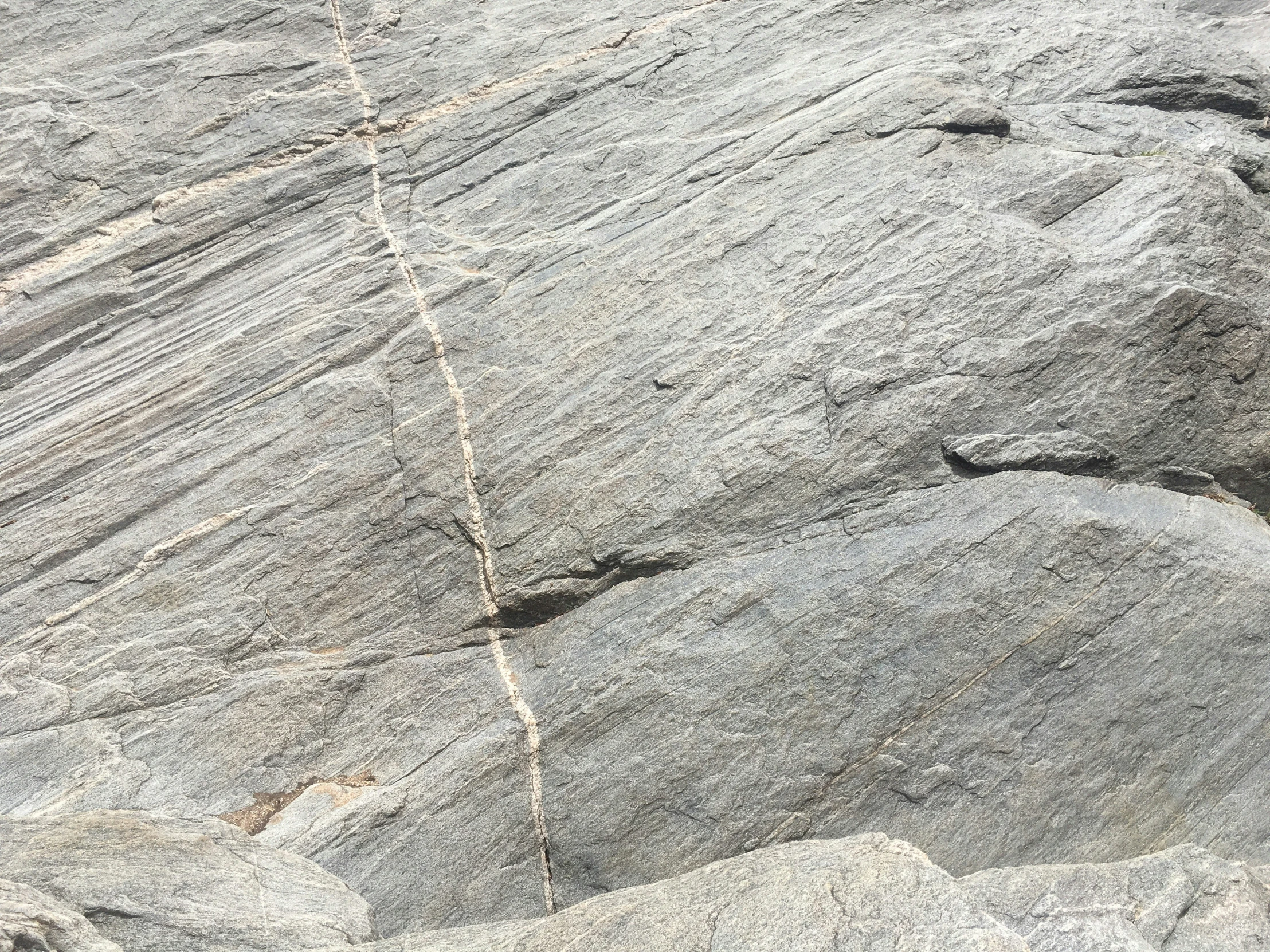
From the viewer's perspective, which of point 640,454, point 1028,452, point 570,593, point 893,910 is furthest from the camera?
point 640,454

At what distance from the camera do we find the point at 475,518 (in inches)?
476

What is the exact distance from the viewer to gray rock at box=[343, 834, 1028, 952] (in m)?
7.32

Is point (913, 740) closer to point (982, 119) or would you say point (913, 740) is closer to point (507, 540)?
point (507, 540)

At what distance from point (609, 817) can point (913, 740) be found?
3.20 metres

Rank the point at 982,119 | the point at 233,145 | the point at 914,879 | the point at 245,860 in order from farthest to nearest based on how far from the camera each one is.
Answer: the point at 233,145 < the point at 982,119 < the point at 245,860 < the point at 914,879

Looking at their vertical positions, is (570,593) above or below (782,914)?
above

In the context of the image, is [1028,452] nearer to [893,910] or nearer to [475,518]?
[893,910]

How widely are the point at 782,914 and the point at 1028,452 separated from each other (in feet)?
20.2

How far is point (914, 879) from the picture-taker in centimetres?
780

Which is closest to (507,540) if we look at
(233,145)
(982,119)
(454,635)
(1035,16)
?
(454,635)

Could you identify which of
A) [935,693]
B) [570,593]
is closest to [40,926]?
[570,593]

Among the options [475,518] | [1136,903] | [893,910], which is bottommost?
[1136,903]

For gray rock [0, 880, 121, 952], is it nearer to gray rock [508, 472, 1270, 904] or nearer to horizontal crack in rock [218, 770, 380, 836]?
horizontal crack in rock [218, 770, 380, 836]

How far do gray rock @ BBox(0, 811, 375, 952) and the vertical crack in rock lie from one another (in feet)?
6.18
